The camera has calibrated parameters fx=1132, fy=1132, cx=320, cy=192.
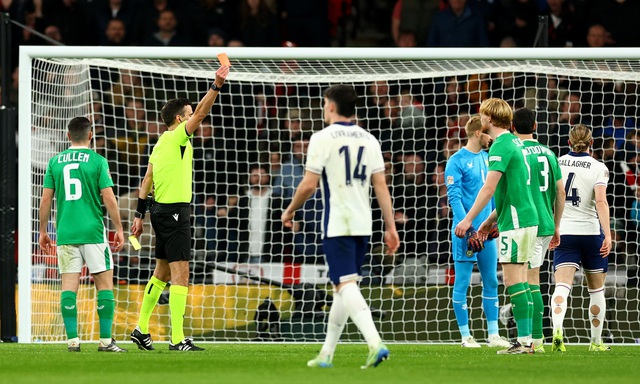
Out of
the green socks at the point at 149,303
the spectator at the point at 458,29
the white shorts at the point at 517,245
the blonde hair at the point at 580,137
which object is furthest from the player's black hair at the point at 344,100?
the spectator at the point at 458,29

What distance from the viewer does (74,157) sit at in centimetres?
941

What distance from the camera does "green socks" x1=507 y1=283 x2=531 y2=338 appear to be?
8758 millimetres

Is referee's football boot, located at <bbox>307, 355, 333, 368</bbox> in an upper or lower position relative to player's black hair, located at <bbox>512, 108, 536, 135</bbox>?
lower

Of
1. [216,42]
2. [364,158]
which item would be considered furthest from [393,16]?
[364,158]

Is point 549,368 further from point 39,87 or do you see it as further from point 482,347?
point 39,87

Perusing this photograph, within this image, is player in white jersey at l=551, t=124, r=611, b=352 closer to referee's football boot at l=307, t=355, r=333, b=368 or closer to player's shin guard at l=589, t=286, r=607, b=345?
player's shin guard at l=589, t=286, r=607, b=345

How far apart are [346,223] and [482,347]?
378 cm

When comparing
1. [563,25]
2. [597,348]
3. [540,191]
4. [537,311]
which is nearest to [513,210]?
[540,191]

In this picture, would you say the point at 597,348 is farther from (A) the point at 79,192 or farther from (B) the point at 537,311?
(A) the point at 79,192

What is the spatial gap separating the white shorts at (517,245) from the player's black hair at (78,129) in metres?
3.55

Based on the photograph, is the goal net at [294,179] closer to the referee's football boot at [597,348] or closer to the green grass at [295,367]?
the referee's football boot at [597,348]

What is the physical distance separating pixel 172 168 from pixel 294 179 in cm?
418

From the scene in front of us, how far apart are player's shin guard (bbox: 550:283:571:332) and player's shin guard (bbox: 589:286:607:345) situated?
32 cm

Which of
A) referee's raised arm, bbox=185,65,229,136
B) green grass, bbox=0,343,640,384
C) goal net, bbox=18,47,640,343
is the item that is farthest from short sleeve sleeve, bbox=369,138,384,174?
goal net, bbox=18,47,640,343
